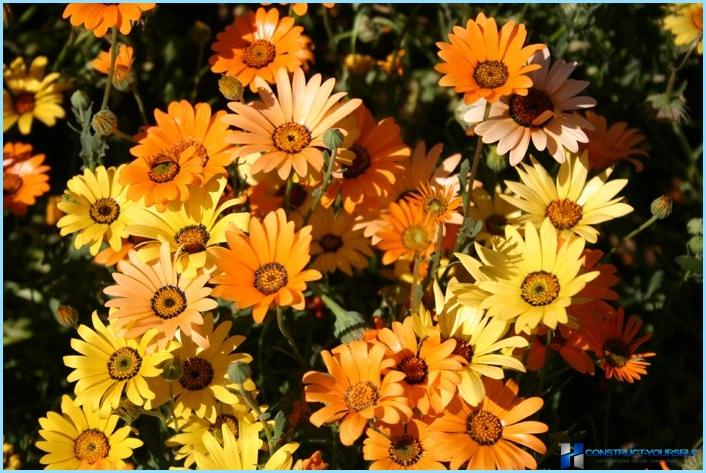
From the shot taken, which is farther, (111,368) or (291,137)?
(291,137)

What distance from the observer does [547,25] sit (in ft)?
11.7

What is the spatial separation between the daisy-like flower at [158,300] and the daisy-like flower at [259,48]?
687 mm

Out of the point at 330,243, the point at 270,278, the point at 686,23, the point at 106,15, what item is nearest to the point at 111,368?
the point at 270,278

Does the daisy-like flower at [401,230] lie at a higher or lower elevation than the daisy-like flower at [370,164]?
lower

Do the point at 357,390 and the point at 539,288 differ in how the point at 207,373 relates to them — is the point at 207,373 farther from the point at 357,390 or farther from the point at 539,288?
the point at 539,288

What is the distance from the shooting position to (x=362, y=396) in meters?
2.10

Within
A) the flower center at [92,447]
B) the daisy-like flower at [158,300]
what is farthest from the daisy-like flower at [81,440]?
the daisy-like flower at [158,300]

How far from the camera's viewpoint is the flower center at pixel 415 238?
2.49 metres

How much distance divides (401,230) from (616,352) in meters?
0.71

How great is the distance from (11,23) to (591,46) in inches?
85.9

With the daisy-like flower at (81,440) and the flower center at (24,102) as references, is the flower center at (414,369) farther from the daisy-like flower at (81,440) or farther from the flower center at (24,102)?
the flower center at (24,102)

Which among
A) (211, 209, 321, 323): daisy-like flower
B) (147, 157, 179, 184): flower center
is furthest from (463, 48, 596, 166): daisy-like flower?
(147, 157, 179, 184): flower center

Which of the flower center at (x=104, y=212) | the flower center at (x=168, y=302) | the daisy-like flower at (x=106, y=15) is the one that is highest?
the daisy-like flower at (x=106, y=15)

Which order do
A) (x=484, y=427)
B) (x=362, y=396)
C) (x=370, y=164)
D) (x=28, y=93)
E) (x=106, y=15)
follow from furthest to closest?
(x=28, y=93), (x=370, y=164), (x=106, y=15), (x=484, y=427), (x=362, y=396)
